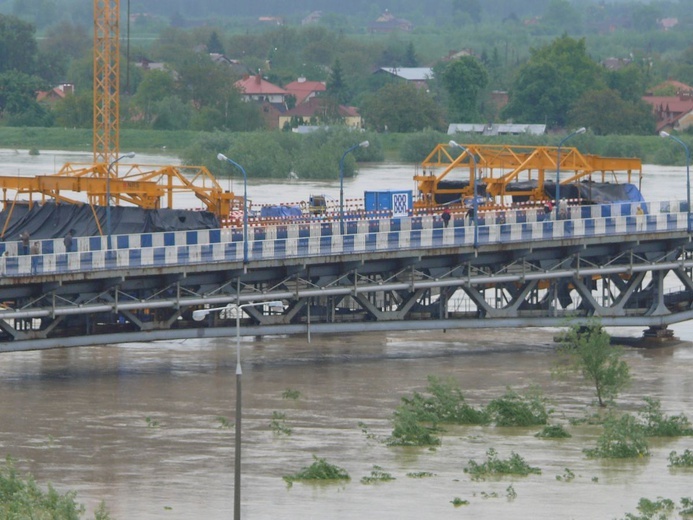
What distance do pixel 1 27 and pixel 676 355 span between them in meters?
140

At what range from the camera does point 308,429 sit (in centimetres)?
5491

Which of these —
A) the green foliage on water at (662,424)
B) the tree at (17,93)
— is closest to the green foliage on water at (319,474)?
the green foliage on water at (662,424)

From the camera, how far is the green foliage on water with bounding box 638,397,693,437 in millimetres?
54531

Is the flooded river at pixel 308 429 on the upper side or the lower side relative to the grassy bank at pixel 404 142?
lower

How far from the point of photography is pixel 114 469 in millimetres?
49594

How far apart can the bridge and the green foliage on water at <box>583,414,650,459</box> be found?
1108cm

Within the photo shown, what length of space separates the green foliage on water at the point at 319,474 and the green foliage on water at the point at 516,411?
824 centimetres

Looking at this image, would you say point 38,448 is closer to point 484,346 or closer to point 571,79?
point 484,346

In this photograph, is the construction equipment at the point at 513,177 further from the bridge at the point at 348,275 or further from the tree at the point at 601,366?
the tree at the point at 601,366

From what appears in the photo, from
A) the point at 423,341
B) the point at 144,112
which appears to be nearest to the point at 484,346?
the point at 423,341

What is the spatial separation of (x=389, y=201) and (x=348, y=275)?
16.1m

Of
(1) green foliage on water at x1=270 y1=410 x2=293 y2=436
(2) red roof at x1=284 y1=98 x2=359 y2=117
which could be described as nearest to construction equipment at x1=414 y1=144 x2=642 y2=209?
(1) green foliage on water at x1=270 y1=410 x2=293 y2=436

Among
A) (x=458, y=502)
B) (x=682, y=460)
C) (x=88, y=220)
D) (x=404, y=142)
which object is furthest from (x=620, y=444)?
(x=404, y=142)

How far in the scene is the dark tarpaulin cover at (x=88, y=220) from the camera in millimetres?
68312
